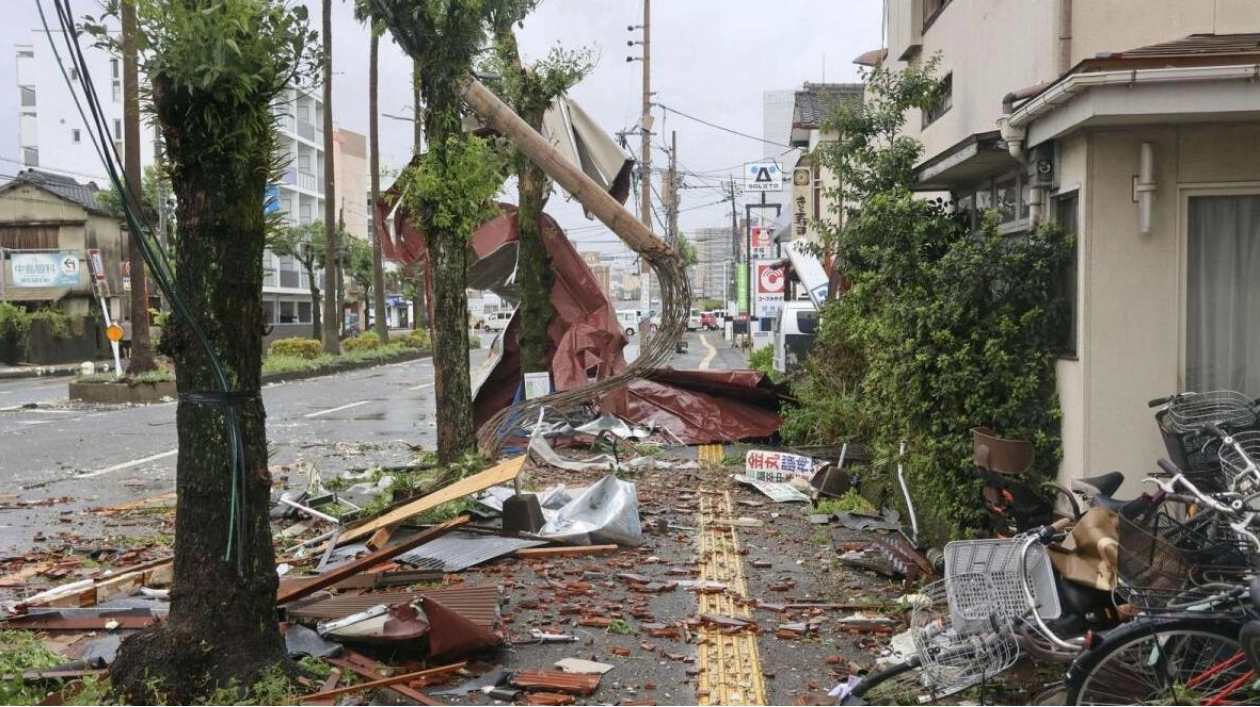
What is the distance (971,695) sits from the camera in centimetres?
498

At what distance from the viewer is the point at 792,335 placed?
21875mm

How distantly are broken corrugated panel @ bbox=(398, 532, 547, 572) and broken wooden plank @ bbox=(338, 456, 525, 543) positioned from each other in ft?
0.92

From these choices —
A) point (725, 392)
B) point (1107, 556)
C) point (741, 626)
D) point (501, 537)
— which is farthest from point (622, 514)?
point (725, 392)

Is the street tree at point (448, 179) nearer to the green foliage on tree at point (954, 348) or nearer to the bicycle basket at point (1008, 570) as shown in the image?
the green foliage on tree at point (954, 348)

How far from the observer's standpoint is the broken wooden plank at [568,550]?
786cm

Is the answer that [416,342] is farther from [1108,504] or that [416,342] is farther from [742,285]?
[1108,504]

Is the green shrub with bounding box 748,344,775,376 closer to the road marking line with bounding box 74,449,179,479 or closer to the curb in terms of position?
the road marking line with bounding box 74,449,179,479

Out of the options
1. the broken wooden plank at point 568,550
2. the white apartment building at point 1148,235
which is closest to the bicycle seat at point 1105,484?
the white apartment building at point 1148,235

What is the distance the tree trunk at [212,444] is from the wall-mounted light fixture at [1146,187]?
533 cm

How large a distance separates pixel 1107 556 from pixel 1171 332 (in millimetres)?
2887

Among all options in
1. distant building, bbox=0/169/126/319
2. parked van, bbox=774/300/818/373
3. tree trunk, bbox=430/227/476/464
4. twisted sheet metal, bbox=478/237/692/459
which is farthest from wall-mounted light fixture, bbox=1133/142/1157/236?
distant building, bbox=0/169/126/319

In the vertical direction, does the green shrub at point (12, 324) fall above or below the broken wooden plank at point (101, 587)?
above

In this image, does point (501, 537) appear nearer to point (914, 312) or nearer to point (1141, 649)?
point (914, 312)

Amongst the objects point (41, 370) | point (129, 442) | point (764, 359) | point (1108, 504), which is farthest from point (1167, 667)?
point (41, 370)
